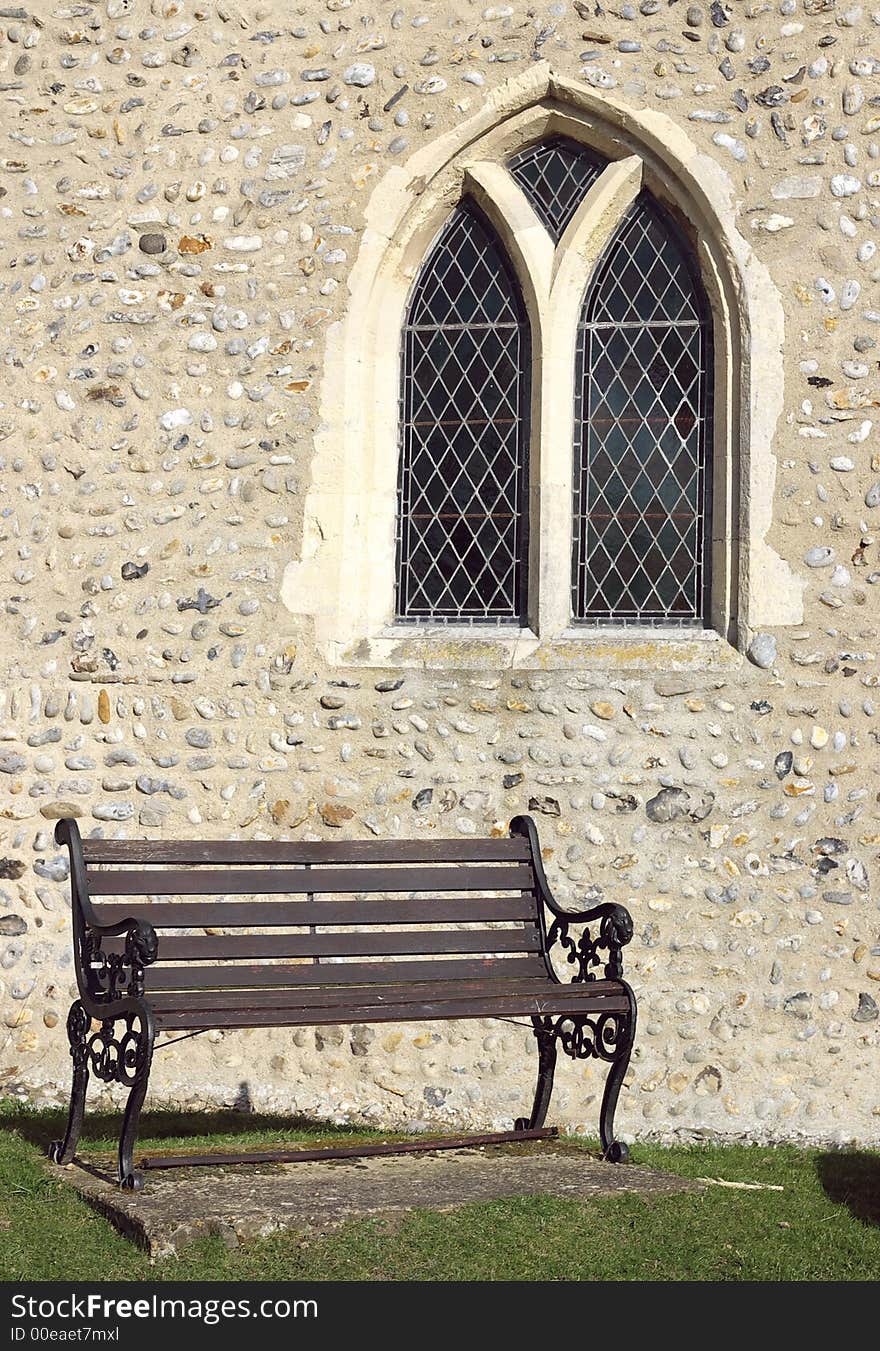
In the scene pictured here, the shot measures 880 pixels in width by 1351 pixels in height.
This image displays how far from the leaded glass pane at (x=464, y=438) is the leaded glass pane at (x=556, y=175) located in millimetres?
255

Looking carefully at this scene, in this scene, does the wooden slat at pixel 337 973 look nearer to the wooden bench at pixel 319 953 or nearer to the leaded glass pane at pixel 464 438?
the wooden bench at pixel 319 953

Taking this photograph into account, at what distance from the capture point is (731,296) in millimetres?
6594

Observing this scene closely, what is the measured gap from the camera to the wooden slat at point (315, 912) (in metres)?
5.07

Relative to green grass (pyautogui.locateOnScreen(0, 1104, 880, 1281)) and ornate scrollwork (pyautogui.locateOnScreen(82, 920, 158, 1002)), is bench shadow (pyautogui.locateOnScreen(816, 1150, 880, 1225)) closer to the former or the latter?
green grass (pyautogui.locateOnScreen(0, 1104, 880, 1281))

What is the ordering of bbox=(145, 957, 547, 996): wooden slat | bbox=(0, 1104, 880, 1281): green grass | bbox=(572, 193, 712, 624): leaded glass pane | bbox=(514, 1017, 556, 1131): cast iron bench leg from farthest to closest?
bbox=(572, 193, 712, 624): leaded glass pane
bbox=(514, 1017, 556, 1131): cast iron bench leg
bbox=(145, 957, 547, 996): wooden slat
bbox=(0, 1104, 880, 1281): green grass

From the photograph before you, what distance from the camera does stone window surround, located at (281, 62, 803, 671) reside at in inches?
256

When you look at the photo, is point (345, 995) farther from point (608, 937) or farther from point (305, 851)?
point (608, 937)

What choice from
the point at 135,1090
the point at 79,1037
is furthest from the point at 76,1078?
the point at 135,1090

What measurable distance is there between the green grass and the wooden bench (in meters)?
0.34

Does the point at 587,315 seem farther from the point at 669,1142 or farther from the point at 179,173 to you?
the point at 669,1142

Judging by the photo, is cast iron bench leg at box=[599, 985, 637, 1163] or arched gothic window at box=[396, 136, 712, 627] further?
arched gothic window at box=[396, 136, 712, 627]

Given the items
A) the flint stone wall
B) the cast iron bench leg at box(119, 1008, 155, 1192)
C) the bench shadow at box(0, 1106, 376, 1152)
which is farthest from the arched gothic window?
the cast iron bench leg at box(119, 1008, 155, 1192)

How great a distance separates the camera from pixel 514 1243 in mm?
4184

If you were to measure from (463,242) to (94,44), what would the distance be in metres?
1.83
